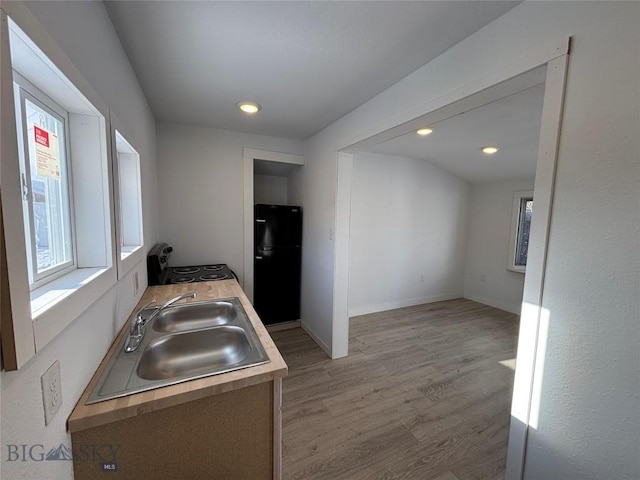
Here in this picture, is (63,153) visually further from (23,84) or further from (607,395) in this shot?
(607,395)

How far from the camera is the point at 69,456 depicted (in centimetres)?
75

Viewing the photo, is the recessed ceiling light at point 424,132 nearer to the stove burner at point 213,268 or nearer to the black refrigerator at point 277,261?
the black refrigerator at point 277,261

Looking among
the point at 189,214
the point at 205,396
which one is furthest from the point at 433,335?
the point at 189,214

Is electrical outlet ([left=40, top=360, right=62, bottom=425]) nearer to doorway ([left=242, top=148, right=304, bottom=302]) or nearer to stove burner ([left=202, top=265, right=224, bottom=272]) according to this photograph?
stove burner ([left=202, top=265, right=224, bottom=272])

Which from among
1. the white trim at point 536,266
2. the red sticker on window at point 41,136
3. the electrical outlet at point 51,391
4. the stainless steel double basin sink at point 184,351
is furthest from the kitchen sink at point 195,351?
the white trim at point 536,266

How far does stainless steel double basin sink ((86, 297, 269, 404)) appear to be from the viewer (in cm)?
92

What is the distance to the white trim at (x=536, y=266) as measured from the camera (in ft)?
3.16

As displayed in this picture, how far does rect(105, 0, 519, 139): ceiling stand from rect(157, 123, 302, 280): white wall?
0.60 meters

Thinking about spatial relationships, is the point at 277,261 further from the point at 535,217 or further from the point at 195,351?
the point at 535,217

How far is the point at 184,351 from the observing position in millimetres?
1305

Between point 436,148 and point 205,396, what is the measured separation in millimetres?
3544

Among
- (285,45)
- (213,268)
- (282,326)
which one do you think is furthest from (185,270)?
(285,45)

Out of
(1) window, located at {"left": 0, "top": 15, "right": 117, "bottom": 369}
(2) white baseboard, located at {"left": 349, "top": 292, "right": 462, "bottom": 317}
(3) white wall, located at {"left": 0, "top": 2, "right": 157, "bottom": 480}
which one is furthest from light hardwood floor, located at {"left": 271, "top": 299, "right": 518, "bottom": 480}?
(1) window, located at {"left": 0, "top": 15, "right": 117, "bottom": 369}

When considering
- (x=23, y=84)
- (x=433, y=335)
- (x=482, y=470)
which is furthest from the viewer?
(x=433, y=335)
